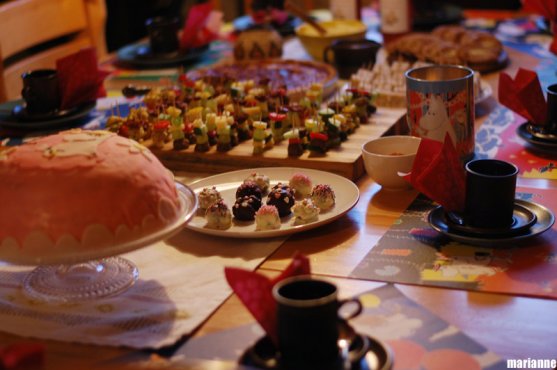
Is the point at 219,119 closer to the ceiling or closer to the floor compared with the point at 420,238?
closer to the ceiling

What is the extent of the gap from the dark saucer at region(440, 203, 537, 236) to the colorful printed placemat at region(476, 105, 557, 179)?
253 millimetres

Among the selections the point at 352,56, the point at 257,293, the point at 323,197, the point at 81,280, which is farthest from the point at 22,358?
the point at 352,56

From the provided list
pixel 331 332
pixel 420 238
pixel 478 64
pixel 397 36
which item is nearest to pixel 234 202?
pixel 420 238

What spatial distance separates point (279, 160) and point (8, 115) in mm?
764

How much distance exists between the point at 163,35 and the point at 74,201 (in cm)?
152

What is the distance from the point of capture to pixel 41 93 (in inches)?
74.3

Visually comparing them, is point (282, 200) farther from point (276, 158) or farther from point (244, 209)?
point (276, 158)

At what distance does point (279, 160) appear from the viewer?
155 cm

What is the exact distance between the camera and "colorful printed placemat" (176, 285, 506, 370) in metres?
0.91

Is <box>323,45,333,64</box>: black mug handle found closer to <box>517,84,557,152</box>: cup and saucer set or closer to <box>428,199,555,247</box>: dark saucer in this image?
<box>517,84,557,152</box>: cup and saucer set

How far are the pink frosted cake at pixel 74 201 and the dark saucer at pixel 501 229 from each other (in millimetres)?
433

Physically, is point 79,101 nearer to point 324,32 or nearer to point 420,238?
point 324,32

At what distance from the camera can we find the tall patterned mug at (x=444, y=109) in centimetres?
150

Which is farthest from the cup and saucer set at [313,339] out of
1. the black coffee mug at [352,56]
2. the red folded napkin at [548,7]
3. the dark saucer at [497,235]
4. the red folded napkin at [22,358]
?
the red folded napkin at [548,7]
